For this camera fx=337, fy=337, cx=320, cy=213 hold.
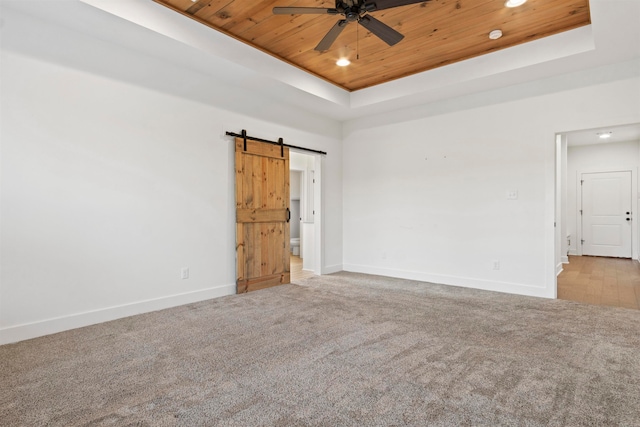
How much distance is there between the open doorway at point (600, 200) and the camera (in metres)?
6.84

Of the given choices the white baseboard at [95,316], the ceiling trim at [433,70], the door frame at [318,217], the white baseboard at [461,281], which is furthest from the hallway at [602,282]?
the white baseboard at [95,316]

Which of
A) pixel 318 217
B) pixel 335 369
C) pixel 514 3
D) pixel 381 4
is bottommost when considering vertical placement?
pixel 335 369

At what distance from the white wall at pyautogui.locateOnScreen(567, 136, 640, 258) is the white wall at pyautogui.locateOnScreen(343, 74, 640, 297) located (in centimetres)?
520

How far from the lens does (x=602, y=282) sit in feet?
16.4

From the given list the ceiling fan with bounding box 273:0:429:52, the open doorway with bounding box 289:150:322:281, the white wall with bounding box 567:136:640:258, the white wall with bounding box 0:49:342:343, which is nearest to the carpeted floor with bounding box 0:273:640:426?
the white wall with bounding box 0:49:342:343

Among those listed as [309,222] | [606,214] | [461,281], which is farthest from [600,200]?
[309,222]

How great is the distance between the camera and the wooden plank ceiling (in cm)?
314

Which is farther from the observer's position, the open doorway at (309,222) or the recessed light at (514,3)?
the open doorway at (309,222)

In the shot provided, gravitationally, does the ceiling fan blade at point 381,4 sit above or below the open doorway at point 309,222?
above

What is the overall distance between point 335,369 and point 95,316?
2.43 m

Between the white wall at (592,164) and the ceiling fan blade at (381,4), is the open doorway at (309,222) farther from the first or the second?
the white wall at (592,164)

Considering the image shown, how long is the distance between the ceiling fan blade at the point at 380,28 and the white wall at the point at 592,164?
7.64 metres

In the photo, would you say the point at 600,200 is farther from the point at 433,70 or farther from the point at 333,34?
the point at 333,34

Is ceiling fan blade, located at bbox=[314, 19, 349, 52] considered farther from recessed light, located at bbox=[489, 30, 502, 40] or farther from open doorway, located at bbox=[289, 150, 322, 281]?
open doorway, located at bbox=[289, 150, 322, 281]
